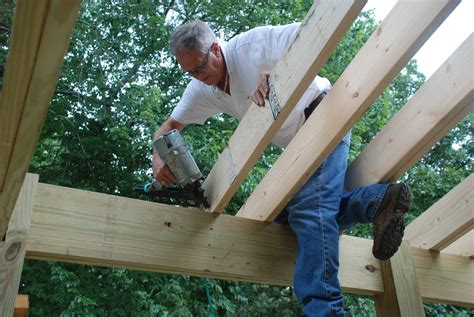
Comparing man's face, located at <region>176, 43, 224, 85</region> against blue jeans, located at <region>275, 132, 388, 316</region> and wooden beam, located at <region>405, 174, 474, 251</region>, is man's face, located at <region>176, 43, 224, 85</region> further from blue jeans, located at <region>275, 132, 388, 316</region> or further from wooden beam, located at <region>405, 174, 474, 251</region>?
wooden beam, located at <region>405, 174, 474, 251</region>

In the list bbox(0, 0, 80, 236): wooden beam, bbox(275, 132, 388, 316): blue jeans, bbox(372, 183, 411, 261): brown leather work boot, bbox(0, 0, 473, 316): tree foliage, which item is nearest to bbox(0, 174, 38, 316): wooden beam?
bbox(0, 0, 80, 236): wooden beam

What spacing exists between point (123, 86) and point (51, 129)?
95cm

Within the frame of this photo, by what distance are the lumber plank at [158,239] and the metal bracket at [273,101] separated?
0.57 m

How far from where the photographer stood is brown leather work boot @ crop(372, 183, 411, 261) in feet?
6.15

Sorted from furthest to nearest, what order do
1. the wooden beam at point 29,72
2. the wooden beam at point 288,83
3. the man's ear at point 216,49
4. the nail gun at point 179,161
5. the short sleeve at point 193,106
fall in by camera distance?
the short sleeve at point 193,106 < the man's ear at point 216,49 < the nail gun at point 179,161 < the wooden beam at point 288,83 < the wooden beam at point 29,72

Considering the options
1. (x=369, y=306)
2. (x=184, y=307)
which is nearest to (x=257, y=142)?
(x=184, y=307)

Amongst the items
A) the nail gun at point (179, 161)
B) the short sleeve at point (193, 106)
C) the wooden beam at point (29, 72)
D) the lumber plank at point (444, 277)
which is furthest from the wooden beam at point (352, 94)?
the wooden beam at point (29, 72)

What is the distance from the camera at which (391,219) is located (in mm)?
1865

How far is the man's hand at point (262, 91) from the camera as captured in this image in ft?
6.05

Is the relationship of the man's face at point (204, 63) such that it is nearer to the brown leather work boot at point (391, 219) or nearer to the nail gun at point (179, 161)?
the nail gun at point (179, 161)

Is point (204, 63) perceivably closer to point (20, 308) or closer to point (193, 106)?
point (193, 106)

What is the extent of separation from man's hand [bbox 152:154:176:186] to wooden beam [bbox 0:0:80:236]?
35.8 inches

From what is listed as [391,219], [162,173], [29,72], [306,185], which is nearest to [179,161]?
[162,173]

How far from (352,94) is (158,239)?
2.91ft
